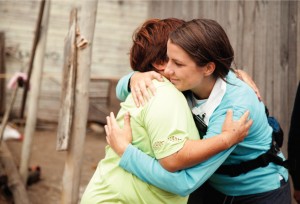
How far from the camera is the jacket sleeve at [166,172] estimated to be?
206 cm

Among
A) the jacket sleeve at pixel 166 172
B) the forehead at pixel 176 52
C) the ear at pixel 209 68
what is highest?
the forehead at pixel 176 52

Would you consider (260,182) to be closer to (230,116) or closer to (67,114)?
(230,116)

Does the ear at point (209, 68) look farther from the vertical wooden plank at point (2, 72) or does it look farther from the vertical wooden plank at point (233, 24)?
the vertical wooden plank at point (2, 72)

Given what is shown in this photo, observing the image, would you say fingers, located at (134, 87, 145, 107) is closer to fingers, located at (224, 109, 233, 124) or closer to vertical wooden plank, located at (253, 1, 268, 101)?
fingers, located at (224, 109, 233, 124)

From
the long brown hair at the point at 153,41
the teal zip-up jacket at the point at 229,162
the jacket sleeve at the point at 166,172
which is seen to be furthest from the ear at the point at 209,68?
the jacket sleeve at the point at 166,172

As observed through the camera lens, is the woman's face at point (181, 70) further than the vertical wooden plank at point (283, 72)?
No

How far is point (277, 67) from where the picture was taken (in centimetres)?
385

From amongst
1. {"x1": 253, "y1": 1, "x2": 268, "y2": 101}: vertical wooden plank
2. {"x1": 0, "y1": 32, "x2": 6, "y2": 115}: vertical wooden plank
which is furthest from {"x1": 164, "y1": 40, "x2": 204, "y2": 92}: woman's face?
{"x1": 0, "y1": 32, "x2": 6, "y2": 115}: vertical wooden plank

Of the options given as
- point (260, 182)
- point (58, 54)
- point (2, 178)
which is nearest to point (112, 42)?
point (58, 54)

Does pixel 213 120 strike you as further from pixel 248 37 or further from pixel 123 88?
pixel 248 37

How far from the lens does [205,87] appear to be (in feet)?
7.70

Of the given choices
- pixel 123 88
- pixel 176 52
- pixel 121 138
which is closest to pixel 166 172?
pixel 121 138

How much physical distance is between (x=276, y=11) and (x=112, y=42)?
6820mm

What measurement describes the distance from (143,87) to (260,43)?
76.8 inches
